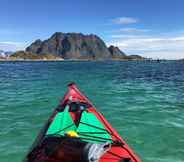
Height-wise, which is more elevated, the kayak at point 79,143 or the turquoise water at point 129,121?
the kayak at point 79,143

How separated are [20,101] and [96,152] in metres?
12.4

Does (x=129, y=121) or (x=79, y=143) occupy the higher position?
(x=79, y=143)

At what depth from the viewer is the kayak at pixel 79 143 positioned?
5392 millimetres

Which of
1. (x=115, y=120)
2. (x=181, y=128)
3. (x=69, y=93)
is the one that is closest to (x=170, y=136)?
(x=181, y=128)

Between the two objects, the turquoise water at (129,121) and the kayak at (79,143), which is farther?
the turquoise water at (129,121)

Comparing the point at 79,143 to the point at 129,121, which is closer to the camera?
the point at 79,143

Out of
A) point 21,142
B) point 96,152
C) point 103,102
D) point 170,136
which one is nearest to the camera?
point 96,152

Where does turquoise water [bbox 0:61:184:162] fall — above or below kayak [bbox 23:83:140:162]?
below

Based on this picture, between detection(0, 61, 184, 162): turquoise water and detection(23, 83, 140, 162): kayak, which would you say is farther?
detection(0, 61, 184, 162): turquoise water

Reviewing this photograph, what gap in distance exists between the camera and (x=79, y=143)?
5656mm

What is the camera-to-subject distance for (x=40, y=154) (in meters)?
5.69

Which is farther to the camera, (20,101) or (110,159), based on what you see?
(20,101)

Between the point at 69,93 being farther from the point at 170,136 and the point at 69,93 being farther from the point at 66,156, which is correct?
the point at 66,156

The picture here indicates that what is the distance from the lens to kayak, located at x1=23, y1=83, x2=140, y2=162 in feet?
17.7
